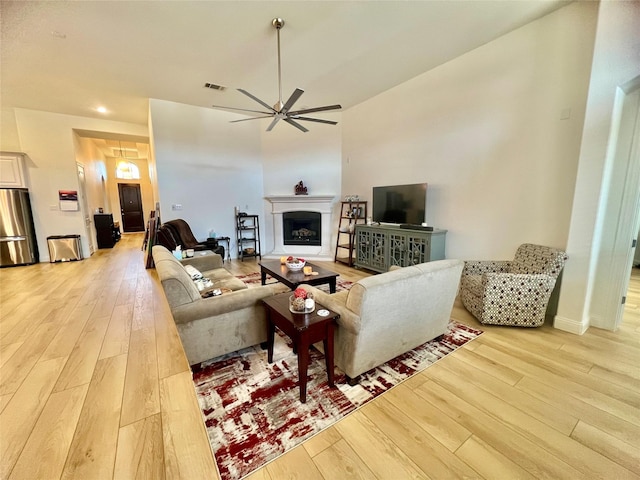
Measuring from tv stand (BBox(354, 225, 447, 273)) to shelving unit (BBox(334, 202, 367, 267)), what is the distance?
0.28 meters

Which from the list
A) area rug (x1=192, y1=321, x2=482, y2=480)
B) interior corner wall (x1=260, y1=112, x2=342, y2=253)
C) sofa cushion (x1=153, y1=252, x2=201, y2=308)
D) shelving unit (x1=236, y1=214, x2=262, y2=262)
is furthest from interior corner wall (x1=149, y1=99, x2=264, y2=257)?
area rug (x1=192, y1=321, x2=482, y2=480)

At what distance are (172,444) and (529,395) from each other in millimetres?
2292

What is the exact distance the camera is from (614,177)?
2.56 metres

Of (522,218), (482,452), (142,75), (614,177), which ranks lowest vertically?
(482,452)

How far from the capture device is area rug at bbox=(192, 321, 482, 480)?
1438 mm

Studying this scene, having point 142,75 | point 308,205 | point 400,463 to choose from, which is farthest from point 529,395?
point 142,75

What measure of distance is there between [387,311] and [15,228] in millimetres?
7493

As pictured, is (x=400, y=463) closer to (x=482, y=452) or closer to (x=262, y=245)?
(x=482, y=452)

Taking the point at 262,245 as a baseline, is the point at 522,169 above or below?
above

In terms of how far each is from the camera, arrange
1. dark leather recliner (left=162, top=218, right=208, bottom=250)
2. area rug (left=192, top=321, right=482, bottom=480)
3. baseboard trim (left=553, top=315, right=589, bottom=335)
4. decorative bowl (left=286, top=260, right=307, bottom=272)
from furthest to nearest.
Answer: dark leather recliner (left=162, top=218, right=208, bottom=250), decorative bowl (left=286, top=260, right=307, bottom=272), baseboard trim (left=553, top=315, right=589, bottom=335), area rug (left=192, top=321, right=482, bottom=480)

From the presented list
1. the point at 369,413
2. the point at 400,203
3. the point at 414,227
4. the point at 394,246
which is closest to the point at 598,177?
the point at 414,227

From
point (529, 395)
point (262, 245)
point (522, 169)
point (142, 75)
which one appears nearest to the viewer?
point (529, 395)

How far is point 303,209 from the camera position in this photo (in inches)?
244

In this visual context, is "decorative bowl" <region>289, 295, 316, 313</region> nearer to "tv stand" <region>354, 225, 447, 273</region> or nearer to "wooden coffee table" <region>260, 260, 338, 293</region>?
"wooden coffee table" <region>260, 260, 338, 293</region>
